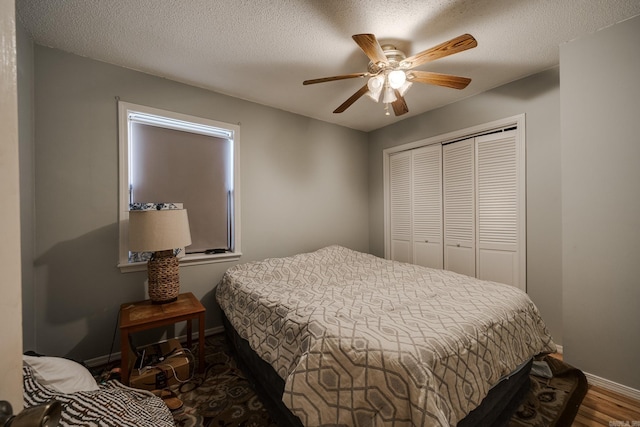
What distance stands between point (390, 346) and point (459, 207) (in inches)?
95.6

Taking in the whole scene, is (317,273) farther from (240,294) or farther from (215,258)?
(215,258)

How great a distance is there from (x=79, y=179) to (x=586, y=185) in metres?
3.92

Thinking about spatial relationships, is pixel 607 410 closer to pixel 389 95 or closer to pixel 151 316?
pixel 389 95

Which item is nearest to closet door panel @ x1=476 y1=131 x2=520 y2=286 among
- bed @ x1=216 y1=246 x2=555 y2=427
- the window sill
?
bed @ x1=216 y1=246 x2=555 y2=427

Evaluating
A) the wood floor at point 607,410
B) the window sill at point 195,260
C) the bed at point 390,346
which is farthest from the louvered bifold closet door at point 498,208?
the window sill at point 195,260

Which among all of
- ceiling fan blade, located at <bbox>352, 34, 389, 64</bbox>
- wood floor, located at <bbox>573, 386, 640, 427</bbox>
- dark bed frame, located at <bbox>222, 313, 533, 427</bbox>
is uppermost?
ceiling fan blade, located at <bbox>352, 34, 389, 64</bbox>

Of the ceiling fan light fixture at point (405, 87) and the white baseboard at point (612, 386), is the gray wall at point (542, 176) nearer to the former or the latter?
the white baseboard at point (612, 386)

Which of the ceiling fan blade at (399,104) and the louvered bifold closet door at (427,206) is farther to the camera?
the louvered bifold closet door at (427,206)

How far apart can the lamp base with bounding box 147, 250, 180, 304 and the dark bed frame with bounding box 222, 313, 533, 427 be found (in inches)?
29.8

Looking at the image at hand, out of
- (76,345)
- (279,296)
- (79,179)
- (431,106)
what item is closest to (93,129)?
(79,179)

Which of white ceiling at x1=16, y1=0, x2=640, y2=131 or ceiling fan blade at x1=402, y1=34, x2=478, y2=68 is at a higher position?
white ceiling at x1=16, y1=0, x2=640, y2=131

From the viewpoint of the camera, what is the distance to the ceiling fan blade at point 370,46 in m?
1.52

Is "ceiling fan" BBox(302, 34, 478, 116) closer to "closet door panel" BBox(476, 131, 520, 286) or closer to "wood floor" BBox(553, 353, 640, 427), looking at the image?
"closet door panel" BBox(476, 131, 520, 286)

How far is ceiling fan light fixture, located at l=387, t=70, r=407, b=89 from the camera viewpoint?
1.85 m
